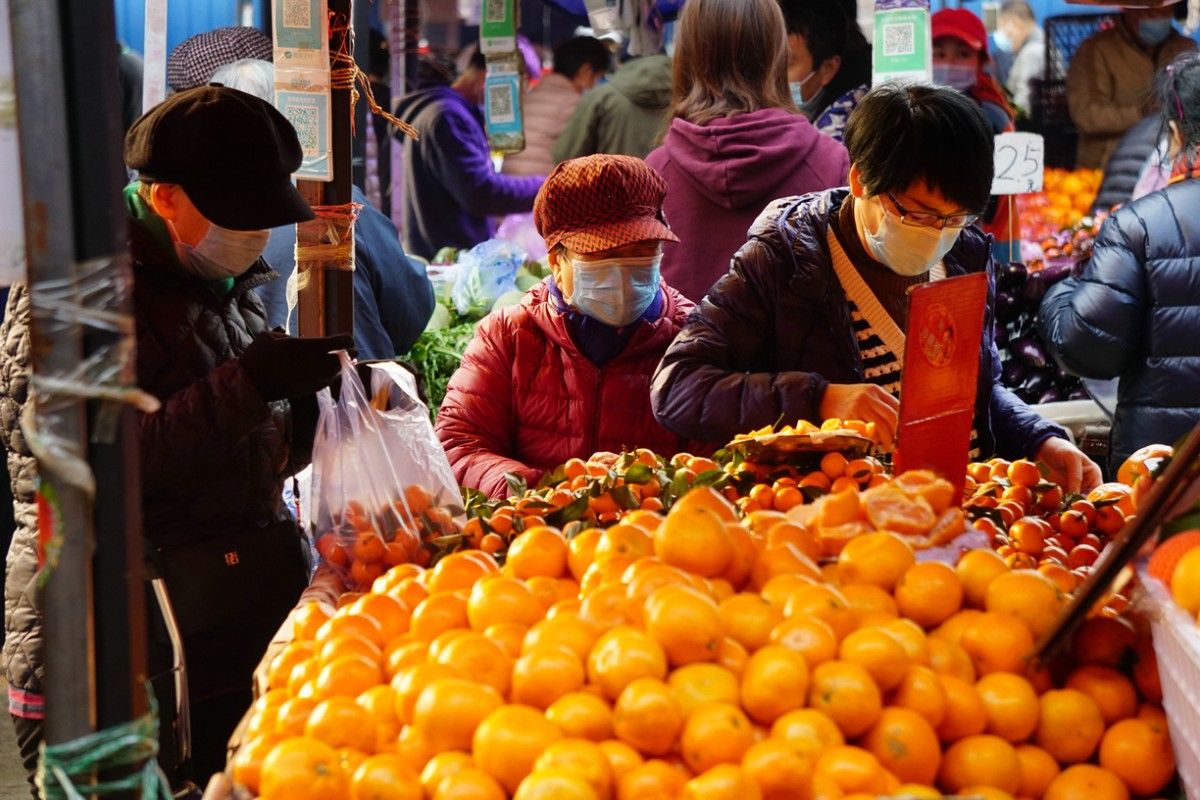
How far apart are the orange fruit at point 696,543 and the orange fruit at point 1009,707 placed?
39 centimetres

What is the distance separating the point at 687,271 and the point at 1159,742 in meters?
2.66

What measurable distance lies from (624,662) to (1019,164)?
4.87 metres

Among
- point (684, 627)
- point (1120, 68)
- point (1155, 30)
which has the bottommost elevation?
point (684, 627)

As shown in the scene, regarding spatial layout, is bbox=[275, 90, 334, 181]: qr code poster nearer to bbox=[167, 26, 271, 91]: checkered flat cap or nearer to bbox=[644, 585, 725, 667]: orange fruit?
bbox=[167, 26, 271, 91]: checkered flat cap

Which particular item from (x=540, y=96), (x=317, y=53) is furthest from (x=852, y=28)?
(x=317, y=53)

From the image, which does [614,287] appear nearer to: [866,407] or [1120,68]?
[866,407]

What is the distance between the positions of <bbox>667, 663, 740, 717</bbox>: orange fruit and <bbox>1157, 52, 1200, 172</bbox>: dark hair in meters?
3.15

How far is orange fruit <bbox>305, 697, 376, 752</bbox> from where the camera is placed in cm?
171

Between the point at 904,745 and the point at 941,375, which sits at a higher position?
the point at 941,375

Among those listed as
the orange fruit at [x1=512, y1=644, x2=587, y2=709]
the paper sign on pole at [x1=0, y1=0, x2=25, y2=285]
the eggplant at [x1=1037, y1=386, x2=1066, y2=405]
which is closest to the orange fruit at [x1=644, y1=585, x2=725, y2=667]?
the orange fruit at [x1=512, y1=644, x2=587, y2=709]

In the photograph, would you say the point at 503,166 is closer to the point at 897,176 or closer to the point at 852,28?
the point at 852,28

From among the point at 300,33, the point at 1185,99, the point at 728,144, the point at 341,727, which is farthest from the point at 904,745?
the point at 1185,99

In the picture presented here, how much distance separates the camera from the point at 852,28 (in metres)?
6.02

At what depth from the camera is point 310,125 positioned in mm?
3176
